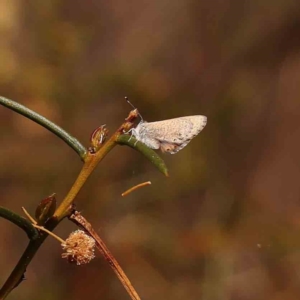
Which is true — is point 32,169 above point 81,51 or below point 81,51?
below

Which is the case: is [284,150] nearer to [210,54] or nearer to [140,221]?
[210,54]

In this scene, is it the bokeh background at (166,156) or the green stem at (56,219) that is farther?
the bokeh background at (166,156)

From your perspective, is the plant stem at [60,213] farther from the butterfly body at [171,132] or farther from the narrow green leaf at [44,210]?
Answer: the butterfly body at [171,132]

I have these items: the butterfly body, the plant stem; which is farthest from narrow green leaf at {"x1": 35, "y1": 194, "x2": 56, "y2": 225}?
the butterfly body

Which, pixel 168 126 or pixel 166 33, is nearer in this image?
pixel 168 126

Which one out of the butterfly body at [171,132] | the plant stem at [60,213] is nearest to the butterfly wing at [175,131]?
the butterfly body at [171,132]

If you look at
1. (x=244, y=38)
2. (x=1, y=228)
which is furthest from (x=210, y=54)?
(x=1, y=228)
